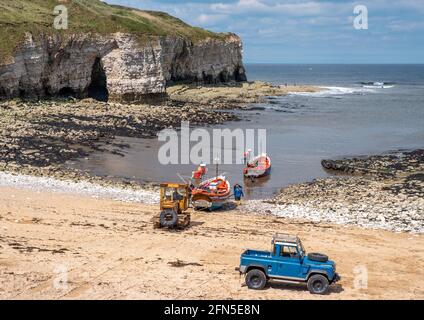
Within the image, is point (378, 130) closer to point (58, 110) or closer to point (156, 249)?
point (58, 110)

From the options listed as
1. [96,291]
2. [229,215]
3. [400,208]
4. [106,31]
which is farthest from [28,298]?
[106,31]

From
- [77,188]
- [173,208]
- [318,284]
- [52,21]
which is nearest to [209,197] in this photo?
[173,208]

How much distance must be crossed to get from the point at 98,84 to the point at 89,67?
5.63 m

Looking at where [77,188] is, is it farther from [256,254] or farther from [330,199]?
[256,254]

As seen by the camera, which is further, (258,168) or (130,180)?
(258,168)

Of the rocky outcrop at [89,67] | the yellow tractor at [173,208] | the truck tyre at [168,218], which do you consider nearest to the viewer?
the truck tyre at [168,218]

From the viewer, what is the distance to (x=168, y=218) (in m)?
23.7

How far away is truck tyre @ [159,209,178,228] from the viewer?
23.5 metres

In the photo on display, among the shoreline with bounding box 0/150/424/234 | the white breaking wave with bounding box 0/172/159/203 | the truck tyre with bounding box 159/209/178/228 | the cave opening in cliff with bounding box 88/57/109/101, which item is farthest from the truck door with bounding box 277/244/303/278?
the cave opening in cliff with bounding box 88/57/109/101

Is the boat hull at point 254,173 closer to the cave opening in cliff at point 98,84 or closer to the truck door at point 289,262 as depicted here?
the truck door at point 289,262

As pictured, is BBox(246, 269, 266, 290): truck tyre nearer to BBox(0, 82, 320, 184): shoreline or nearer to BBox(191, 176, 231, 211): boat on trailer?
BBox(191, 176, 231, 211): boat on trailer

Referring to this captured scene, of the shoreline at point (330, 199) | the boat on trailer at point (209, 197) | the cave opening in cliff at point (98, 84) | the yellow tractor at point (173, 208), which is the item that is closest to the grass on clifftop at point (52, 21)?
the cave opening in cliff at point (98, 84)

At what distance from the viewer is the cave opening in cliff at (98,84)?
238 feet

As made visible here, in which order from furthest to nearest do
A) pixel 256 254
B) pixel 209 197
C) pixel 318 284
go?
pixel 209 197 < pixel 256 254 < pixel 318 284
